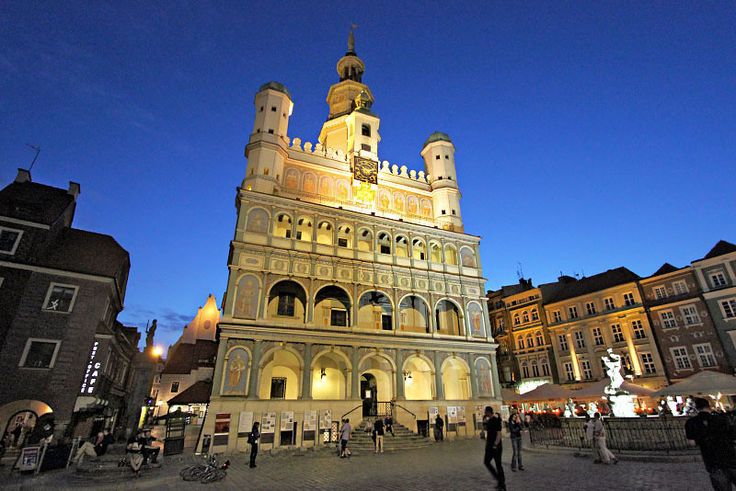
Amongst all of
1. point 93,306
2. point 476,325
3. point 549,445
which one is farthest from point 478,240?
point 93,306

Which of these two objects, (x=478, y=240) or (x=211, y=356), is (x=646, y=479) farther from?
(x=211, y=356)

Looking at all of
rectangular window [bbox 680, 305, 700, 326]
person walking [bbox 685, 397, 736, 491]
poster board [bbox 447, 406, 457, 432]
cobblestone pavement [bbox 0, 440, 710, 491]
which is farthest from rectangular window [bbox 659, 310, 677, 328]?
person walking [bbox 685, 397, 736, 491]

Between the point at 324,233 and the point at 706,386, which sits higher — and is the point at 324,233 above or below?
above

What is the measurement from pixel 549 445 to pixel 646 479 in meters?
7.45

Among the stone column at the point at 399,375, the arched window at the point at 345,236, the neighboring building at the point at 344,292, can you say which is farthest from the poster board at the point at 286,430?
the arched window at the point at 345,236

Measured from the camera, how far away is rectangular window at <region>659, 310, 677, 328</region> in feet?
101

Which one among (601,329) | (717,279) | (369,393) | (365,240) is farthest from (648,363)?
(365,240)

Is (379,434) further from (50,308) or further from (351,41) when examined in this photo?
(351,41)

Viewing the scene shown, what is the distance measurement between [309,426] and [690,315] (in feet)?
105

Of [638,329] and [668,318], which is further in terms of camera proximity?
[638,329]

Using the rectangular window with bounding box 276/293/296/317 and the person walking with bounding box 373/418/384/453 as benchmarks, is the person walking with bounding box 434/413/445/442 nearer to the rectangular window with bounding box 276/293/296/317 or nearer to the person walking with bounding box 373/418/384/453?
the person walking with bounding box 373/418/384/453

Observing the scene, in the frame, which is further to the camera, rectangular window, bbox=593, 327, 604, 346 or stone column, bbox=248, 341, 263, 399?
rectangular window, bbox=593, 327, 604, 346

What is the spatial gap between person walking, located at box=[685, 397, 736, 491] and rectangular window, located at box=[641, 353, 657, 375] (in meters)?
32.6

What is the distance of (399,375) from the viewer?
2461cm
